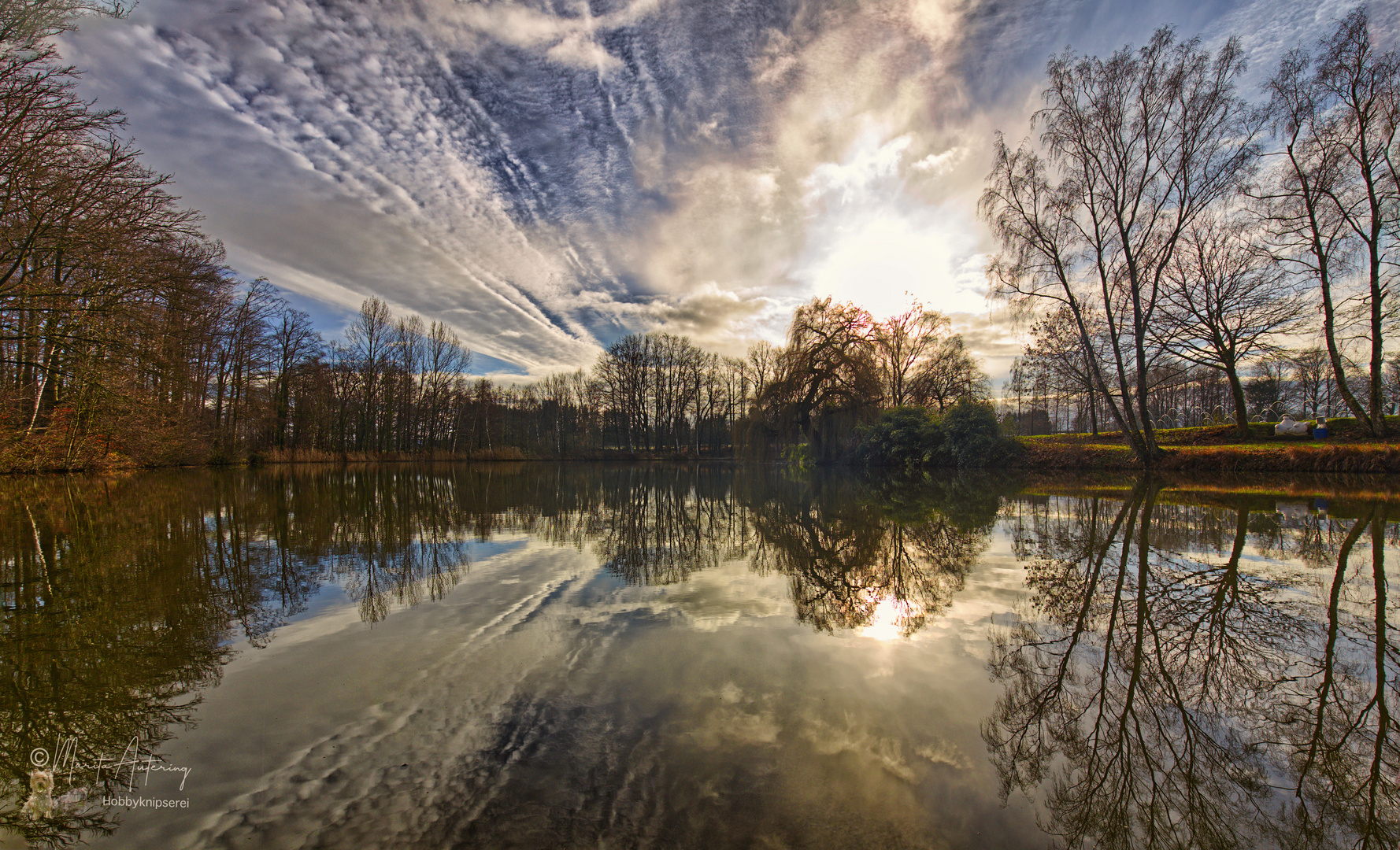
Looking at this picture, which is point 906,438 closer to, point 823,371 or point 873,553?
point 823,371

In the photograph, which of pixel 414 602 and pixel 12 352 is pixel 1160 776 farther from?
pixel 12 352

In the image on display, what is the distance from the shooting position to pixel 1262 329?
18234 mm

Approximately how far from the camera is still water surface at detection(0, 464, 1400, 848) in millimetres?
1695

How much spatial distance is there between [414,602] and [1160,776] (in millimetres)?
4550

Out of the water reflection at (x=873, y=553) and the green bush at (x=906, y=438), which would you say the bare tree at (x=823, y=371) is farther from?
the water reflection at (x=873, y=553)

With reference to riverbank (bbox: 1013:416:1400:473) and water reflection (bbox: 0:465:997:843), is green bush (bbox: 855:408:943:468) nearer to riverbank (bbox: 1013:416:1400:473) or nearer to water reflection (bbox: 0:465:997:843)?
riverbank (bbox: 1013:416:1400:473)

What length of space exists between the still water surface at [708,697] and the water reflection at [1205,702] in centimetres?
2

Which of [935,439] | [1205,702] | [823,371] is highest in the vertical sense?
[823,371]

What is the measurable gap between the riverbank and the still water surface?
11.6 metres

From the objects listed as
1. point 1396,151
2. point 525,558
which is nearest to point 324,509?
point 525,558

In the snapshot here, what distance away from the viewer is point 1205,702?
246cm

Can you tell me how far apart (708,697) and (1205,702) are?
2322 mm

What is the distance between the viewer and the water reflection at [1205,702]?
174 cm

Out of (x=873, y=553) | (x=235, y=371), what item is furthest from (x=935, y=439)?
(x=235, y=371)
